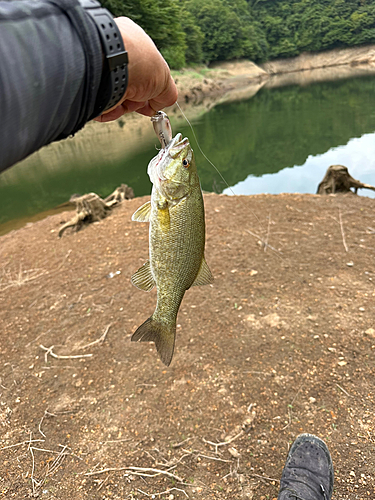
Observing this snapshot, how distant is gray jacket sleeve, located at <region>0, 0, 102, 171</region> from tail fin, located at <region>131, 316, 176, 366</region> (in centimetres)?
126

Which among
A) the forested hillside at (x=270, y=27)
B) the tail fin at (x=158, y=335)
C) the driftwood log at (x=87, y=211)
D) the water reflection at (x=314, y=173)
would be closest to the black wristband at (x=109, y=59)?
the tail fin at (x=158, y=335)

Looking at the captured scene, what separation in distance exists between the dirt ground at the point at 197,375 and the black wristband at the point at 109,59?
2851 millimetres

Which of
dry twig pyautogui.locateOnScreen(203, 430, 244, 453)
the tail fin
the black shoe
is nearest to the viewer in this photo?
the tail fin

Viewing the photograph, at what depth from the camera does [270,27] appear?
8350 centimetres

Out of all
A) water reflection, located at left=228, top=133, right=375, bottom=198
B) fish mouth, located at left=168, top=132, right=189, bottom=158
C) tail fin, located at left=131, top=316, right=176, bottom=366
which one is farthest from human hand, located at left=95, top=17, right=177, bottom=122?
water reflection, located at left=228, top=133, right=375, bottom=198

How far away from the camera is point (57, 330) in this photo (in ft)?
14.7

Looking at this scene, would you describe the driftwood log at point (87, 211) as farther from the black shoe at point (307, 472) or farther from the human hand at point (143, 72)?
the black shoe at point (307, 472)

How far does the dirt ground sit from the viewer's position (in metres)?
2.80

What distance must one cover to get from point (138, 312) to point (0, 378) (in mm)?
1760

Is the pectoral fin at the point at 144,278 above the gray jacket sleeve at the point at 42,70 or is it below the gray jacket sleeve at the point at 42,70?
below

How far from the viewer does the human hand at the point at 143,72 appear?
55.1 inches

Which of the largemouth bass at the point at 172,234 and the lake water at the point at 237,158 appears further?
the lake water at the point at 237,158

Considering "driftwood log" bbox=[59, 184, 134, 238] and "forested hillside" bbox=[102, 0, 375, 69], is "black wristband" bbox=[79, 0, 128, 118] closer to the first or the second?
"driftwood log" bbox=[59, 184, 134, 238]

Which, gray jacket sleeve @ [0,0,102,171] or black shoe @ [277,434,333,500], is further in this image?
black shoe @ [277,434,333,500]
